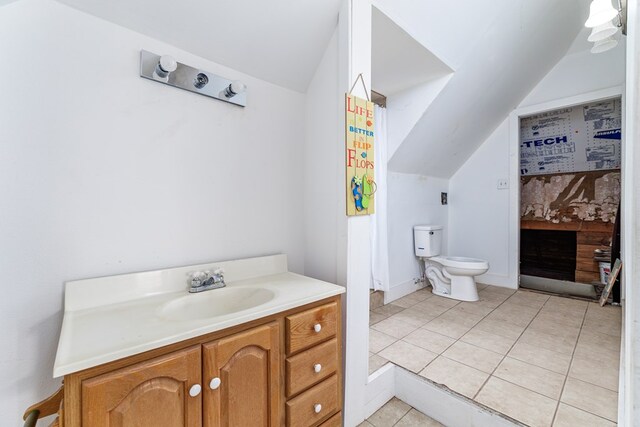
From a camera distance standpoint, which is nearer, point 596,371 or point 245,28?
point 245,28

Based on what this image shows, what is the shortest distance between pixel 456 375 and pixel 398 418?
16.0 inches

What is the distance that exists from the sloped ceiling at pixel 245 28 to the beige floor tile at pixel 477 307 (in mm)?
2402

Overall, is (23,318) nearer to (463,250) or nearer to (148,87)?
(148,87)

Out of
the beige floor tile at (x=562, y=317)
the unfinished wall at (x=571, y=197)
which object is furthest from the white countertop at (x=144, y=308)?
the unfinished wall at (x=571, y=197)

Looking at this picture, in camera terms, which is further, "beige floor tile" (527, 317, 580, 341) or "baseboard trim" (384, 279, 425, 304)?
"baseboard trim" (384, 279, 425, 304)

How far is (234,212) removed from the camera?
4.42 feet

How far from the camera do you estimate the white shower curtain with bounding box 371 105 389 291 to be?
2.41 m

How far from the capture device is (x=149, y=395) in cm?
69

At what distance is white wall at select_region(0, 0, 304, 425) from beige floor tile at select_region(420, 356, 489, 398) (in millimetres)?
1253

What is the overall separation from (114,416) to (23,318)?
54cm

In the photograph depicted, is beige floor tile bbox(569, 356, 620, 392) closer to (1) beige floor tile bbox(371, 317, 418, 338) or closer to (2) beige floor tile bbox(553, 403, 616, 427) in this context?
(2) beige floor tile bbox(553, 403, 616, 427)

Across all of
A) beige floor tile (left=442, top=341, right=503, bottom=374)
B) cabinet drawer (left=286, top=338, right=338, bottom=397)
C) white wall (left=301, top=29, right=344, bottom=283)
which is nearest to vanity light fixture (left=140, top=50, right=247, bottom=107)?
white wall (left=301, top=29, right=344, bottom=283)

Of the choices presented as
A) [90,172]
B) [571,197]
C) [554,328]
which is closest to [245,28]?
[90,172]

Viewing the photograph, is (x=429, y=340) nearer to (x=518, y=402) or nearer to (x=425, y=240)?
(x=518, y=402)
